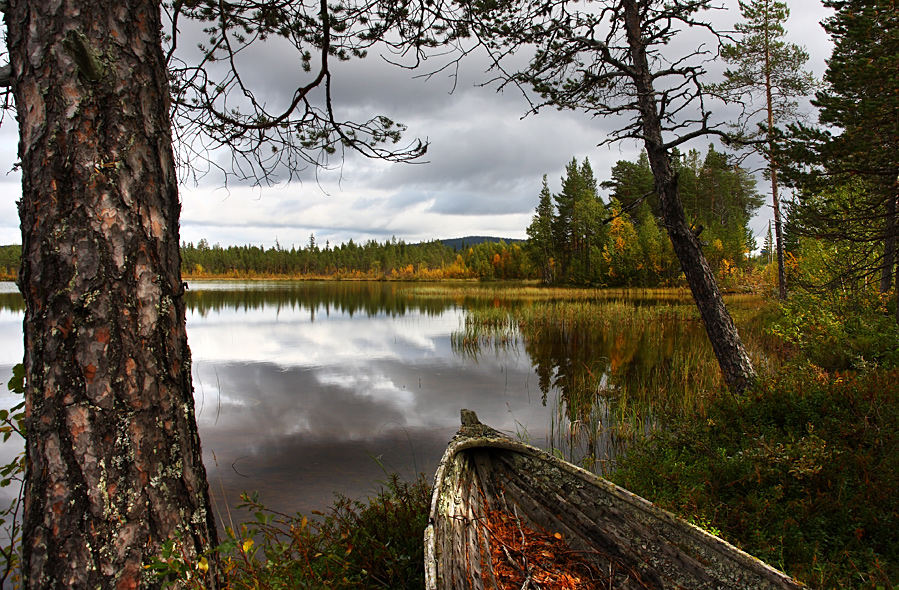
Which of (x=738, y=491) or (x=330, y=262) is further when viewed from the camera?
(x=330, y=262)

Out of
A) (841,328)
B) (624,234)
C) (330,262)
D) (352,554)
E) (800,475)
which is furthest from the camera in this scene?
(330,262)

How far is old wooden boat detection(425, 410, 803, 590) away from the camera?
7.50 feet

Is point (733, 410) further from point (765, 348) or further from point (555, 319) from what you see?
point (555, 319)

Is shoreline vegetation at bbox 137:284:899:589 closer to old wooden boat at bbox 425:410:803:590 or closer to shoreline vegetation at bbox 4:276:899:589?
shoreline vegetation at bbox 4:276:899:589

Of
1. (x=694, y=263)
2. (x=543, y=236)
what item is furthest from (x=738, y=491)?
(x=543, y=236)

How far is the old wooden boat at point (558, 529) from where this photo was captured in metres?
2.29

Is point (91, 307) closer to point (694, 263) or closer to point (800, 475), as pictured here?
point (800, 475)

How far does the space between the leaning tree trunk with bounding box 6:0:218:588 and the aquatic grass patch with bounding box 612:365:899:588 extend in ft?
11.4

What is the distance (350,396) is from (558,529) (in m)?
7.13

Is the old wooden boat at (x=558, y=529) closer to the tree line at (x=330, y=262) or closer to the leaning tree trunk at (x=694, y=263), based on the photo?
the leaning tree trunk at (x=694, y=263)

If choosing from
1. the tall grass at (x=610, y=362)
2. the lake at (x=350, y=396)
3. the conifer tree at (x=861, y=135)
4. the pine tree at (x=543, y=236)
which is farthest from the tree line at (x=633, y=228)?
the conifer tree at (x=861, y=135)

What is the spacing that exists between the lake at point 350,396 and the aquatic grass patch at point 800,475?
177 cm

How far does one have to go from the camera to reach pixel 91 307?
188 cm

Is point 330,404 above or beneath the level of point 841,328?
beneath
